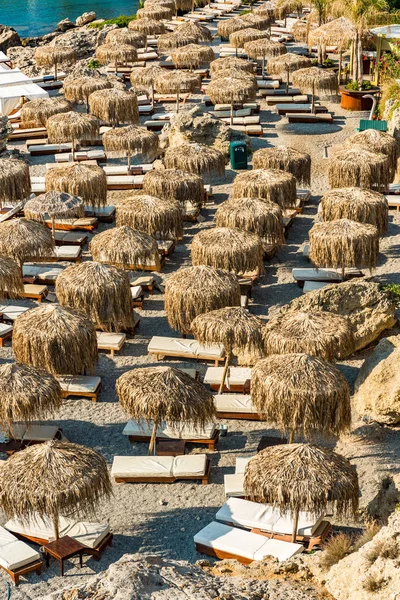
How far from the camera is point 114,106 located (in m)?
33.3

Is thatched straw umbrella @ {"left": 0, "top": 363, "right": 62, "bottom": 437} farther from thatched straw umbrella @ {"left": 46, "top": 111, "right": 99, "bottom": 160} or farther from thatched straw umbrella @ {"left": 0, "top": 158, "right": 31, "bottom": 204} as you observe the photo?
thatched straw umbrella @ {"left": 46, "top": 111, "right": 99, "bottom": 160}

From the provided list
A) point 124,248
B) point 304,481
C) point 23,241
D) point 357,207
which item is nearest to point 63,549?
point 304,481

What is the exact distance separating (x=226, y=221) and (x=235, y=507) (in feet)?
32.9

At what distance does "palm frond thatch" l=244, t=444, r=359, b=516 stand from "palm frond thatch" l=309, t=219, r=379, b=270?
339 inches

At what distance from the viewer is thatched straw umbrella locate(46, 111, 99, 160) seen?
101 ft

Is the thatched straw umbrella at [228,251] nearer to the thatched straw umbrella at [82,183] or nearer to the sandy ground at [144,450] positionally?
the sandy ground at [144,450]

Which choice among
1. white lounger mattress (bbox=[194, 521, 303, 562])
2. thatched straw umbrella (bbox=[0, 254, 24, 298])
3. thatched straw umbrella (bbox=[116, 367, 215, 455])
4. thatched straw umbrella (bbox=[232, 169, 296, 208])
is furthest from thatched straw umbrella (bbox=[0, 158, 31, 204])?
white lounger mattress (bbox=[194, 521, 303, 562])

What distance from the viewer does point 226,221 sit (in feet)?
76.0

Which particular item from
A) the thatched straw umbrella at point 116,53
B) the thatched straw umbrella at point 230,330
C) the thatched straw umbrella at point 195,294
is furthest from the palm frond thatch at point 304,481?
the thatched straw umbrella at point 116,53

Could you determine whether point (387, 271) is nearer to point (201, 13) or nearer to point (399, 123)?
point (399, 123)

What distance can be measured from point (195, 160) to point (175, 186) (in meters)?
1.85

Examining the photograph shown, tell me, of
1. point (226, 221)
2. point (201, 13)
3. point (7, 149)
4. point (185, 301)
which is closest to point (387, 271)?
point (226, 221)

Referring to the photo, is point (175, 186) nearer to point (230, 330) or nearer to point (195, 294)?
point (195, 294)

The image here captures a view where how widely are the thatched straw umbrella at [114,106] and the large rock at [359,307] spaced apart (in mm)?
16252
